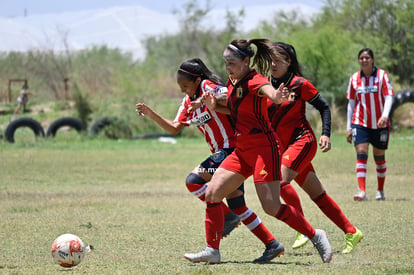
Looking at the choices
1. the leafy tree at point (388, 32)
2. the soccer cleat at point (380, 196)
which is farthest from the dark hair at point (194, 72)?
the leafy tree at point (388, 32)

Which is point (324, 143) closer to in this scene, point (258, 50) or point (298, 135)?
point (298, 135)

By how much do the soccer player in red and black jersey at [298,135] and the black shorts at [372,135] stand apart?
468cm

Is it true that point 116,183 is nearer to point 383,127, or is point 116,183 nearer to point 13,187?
point 13,187

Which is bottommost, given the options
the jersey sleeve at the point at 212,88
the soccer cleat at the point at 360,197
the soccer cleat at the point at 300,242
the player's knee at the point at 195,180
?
the soccer cleat at the point at 360,197

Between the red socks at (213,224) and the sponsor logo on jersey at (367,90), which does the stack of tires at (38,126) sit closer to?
the sponsor logo on jersey at (367,90)

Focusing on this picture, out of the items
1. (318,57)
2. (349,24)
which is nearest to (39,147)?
(318,57)

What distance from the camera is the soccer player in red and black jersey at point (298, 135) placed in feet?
25.4

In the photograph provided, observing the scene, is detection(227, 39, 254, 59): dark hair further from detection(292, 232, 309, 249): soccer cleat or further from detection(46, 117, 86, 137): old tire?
detection(46, 117, 86, 137): old tire

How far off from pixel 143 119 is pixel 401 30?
15.3 m

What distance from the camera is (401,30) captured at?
3847 centimetres

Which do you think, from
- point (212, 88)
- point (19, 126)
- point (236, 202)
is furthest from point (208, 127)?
point (19, 126)

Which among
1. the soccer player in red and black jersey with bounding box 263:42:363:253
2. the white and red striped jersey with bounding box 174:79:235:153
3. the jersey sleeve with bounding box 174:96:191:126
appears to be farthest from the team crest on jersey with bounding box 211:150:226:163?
the soccer player in red and black jersey with bounding box 263:42:363:253

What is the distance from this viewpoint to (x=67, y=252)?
264 inches

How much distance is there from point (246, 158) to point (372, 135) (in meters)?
6.13
